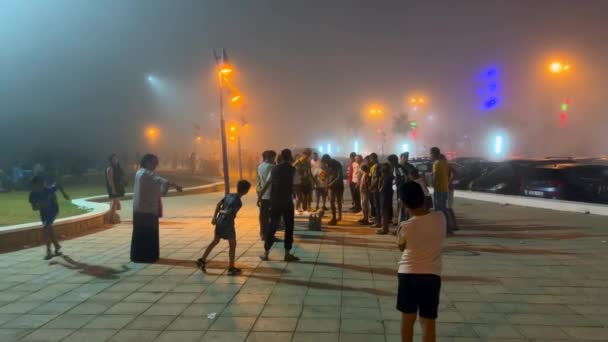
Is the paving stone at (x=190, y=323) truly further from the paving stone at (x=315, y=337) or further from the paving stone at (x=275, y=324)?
the paving stone at (x=315, y=337)

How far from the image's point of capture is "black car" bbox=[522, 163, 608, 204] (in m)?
13.7

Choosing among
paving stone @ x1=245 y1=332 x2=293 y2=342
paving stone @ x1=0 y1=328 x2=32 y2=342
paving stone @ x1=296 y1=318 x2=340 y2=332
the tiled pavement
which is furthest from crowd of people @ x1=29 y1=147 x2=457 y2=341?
paving stone @ x1=0 y1=328 x2=32 y2=342

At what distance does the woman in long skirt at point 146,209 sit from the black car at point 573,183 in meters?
12.3

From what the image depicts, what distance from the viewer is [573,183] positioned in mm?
13758

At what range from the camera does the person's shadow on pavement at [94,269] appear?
654cm

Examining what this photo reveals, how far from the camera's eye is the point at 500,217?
1224cm

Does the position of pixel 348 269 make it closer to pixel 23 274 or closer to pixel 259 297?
pixel 259 297

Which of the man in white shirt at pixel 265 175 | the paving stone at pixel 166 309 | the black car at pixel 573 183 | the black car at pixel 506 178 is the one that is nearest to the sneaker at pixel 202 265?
the paving stone at pixel 166 309

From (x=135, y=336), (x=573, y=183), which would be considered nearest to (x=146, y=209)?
(x=135, y=336)

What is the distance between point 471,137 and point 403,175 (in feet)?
197

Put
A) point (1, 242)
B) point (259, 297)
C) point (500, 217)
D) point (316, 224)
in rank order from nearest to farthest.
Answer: point (259, 297) < point (1, 242) < point (316, 224) < point (500, 217)

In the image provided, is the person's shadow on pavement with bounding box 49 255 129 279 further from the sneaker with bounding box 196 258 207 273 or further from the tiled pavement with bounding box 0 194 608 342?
the sneaker with bounding box 196 258 207 273

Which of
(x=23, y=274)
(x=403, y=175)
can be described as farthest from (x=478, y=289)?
(x=23, y=274)

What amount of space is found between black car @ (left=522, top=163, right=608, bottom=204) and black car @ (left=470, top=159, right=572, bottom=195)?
1160 mm
